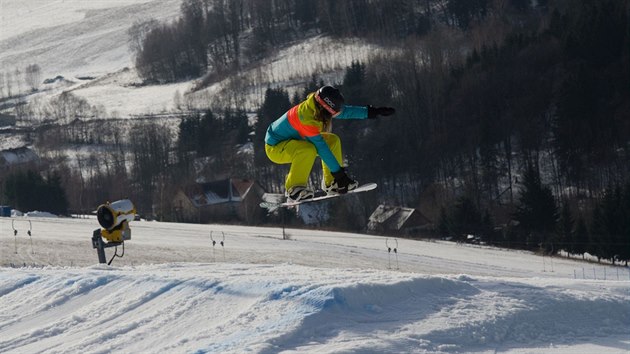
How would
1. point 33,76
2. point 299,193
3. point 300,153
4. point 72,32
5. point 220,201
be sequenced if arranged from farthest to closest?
point 72,32, point 33,76, point 220,201, point 299,193, point 300,153

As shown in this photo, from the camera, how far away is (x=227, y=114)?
3214 inches

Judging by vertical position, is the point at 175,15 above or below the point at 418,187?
above

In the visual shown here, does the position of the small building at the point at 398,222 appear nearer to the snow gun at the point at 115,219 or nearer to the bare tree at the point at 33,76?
the snow gun at the point at 115,219

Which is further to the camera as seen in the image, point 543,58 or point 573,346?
point 543,58

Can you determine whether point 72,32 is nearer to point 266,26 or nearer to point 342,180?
point 266,26

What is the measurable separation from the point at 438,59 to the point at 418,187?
551 inches

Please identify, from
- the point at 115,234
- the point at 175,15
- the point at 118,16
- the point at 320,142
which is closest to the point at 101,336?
the point at 320,142

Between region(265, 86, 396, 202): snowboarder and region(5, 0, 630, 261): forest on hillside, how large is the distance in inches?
1249

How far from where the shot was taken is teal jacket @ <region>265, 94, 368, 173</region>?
10664mm

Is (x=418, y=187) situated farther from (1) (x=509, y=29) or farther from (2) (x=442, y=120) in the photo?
(1) (x=509, y=29)

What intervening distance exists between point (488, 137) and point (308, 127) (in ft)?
175

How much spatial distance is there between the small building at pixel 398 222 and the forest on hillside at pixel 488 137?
62.6 inches

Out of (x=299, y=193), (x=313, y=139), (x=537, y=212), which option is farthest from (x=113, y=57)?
(x=313, y=139)

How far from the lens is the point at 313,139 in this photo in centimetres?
1073
